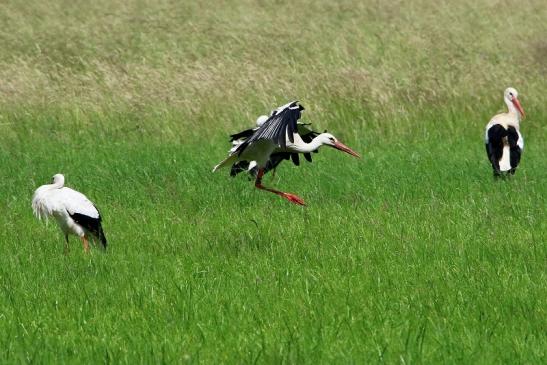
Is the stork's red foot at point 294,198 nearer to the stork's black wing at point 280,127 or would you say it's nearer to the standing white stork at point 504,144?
the stork's black wing at point 280,127

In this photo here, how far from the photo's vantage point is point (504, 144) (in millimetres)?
9820

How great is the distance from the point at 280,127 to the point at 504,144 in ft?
8.88

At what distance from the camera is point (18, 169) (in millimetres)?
10078

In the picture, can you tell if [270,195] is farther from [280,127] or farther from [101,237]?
[101,237]

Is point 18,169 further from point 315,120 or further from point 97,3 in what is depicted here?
point 97,3

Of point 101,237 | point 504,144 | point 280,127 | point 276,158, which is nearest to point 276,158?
point 276,158

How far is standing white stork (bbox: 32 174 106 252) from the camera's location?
22.9ft

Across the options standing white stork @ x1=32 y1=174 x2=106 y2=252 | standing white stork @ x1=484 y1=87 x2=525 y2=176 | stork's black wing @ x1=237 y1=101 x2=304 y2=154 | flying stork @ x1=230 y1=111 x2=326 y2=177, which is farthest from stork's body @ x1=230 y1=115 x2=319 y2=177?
standing white stork @ x1=32 y1=174 x2=106 y2=252

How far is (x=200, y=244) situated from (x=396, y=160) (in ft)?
12.9

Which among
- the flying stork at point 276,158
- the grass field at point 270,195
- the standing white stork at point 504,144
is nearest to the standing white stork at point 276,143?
the flying stork at point 276,158

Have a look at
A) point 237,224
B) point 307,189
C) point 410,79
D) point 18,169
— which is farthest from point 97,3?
point 237,224

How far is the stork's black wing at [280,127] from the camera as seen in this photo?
789cm

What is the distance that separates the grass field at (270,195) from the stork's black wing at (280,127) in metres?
0.57

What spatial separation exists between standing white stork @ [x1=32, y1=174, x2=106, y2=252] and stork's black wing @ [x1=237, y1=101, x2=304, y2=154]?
1.39 m
